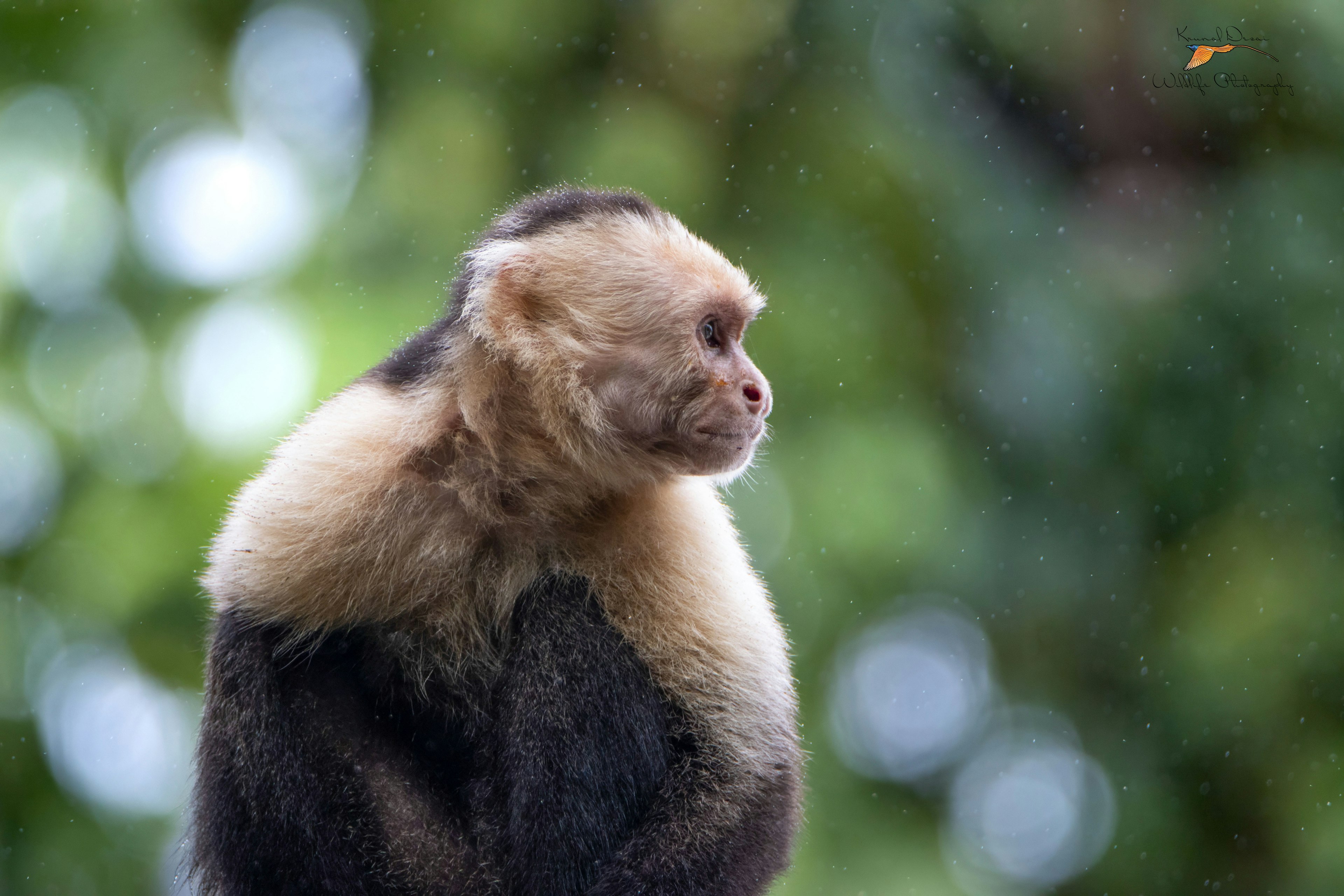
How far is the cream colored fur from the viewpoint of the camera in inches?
101

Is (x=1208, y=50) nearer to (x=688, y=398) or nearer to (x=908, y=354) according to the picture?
(x=908, y=354)

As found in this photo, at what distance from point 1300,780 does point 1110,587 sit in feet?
4.19

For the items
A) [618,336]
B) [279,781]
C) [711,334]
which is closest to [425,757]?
[279,781]

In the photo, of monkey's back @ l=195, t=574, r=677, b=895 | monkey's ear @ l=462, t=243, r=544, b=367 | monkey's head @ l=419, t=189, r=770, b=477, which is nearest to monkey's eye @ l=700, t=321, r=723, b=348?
monkey's head @ l=419, t=189, r=770, b=477

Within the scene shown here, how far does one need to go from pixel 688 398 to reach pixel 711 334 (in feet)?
0.67

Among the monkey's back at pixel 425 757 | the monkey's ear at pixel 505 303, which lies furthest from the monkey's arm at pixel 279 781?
the monkey's ear at pixel 505 303

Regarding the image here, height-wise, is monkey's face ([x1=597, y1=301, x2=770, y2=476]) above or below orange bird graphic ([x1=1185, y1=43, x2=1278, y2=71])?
below

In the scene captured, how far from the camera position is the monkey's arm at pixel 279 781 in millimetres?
2426

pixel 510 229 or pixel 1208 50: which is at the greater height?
Result: pixel 1208 50

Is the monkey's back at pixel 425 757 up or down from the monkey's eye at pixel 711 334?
down

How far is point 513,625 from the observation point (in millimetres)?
2594

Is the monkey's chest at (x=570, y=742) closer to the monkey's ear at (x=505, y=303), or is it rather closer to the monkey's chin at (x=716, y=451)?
the monkey's chin at (x=716, y=451)

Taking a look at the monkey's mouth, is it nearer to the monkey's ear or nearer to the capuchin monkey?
the capuchin monkey

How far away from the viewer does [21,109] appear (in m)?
5.71
